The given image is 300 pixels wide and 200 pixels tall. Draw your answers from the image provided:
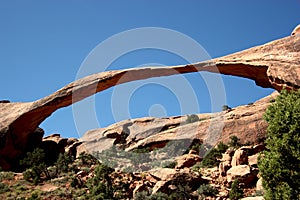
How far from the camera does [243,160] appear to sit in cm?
1930

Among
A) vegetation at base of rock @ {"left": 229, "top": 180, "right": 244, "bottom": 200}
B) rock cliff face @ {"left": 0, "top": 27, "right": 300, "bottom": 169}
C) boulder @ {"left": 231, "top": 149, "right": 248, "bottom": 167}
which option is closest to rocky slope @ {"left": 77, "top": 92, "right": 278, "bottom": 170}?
rock cliff face @ {"left": 0, "top": 27, "right": 300, "bottom": 169}

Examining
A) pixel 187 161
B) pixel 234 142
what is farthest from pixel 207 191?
pixel 234 142

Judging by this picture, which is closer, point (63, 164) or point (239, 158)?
point (239, 158)

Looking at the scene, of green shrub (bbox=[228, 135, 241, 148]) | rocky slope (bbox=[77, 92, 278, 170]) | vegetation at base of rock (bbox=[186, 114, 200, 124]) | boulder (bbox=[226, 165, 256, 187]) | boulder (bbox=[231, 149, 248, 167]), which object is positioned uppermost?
vegetation at base of rock (bbox=[186, 114, 200, 124])

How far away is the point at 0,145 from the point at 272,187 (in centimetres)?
2195

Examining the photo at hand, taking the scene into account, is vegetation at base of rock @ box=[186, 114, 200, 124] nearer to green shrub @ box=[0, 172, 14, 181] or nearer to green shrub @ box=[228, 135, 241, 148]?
green shrub @ box=[228, 135, 241, 148]

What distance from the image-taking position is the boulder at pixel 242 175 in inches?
675

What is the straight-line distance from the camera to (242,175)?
17.3 m

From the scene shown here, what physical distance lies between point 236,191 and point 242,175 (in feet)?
4.82

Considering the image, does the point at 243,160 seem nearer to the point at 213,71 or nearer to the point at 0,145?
the point at 213,71

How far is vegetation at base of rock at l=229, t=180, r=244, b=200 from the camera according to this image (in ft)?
51.4

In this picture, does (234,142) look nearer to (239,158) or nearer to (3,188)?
(239,158)

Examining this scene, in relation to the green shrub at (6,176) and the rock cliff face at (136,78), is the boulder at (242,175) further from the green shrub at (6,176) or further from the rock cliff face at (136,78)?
the green shrub at (6,176)

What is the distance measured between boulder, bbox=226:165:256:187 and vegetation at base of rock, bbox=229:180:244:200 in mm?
468
